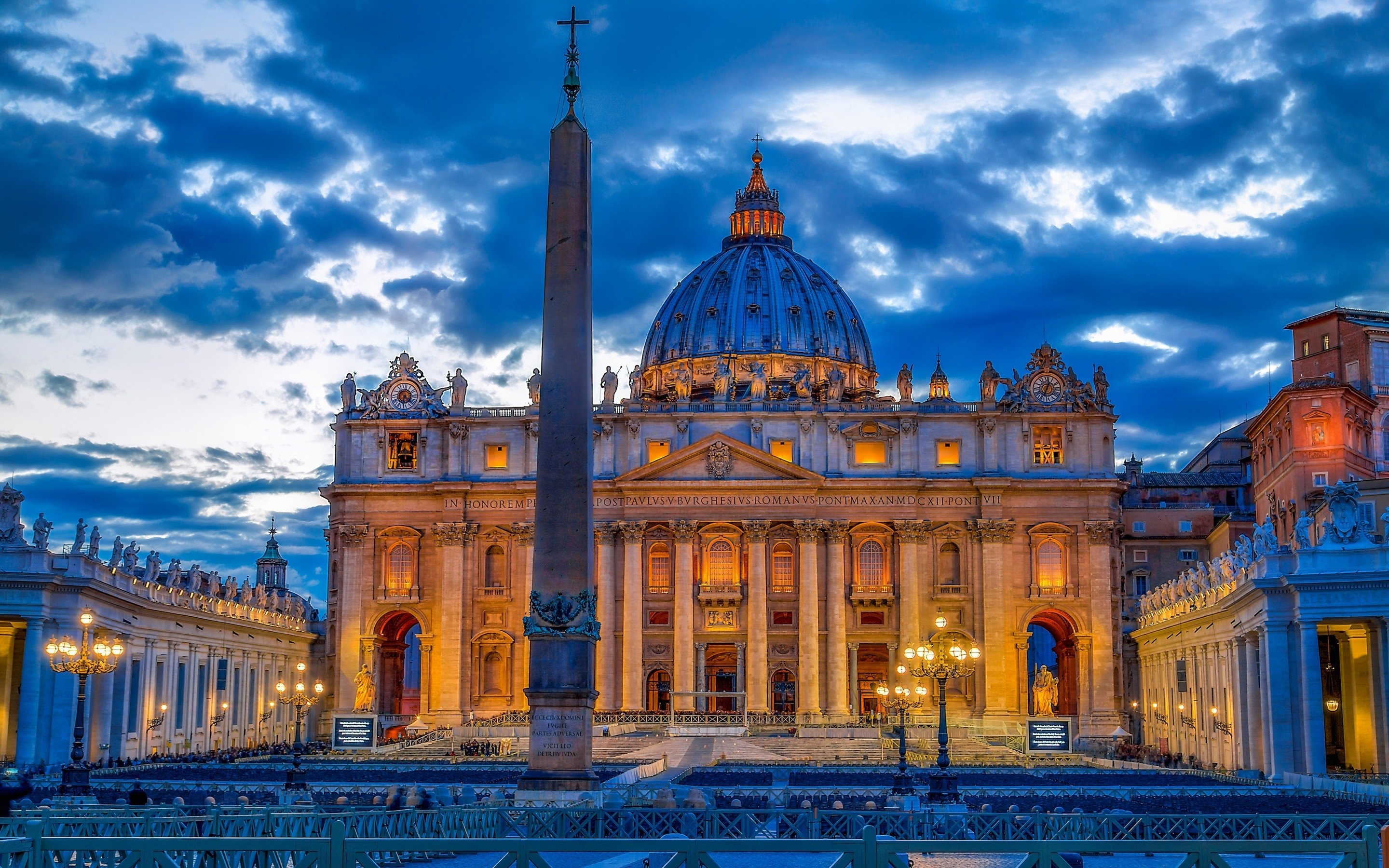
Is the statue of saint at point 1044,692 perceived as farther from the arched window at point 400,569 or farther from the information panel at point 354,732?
the arched window at point 400,569

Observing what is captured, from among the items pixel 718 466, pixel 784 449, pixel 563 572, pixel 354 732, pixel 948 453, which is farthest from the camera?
pixel 948 453

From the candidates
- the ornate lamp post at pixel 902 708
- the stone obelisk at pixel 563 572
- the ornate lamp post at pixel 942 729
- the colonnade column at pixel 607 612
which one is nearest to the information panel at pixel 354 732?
the ornate lamp post at pixel 902 708

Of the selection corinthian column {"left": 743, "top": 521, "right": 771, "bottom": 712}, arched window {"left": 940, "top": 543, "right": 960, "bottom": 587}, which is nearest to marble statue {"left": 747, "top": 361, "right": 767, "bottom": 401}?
corinthian column {"left": 743, "top": 521, "right": 771, "bottom": 712}

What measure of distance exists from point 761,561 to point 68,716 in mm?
43421

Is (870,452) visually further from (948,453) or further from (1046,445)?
(1046,445)

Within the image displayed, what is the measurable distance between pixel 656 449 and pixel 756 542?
816 cm

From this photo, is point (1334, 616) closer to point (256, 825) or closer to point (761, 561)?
point (256, 825)

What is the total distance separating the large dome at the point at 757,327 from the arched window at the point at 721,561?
24203 millimetres

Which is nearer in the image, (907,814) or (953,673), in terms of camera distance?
(907,814)

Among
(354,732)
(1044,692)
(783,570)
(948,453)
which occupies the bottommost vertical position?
(354,732)

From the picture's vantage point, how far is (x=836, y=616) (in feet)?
283

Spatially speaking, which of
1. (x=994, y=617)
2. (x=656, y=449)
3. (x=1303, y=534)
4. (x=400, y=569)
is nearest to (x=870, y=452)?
(x=994, y=617)

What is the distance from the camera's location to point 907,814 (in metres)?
24.0

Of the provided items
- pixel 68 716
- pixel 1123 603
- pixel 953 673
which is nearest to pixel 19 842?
pixel 68 716
